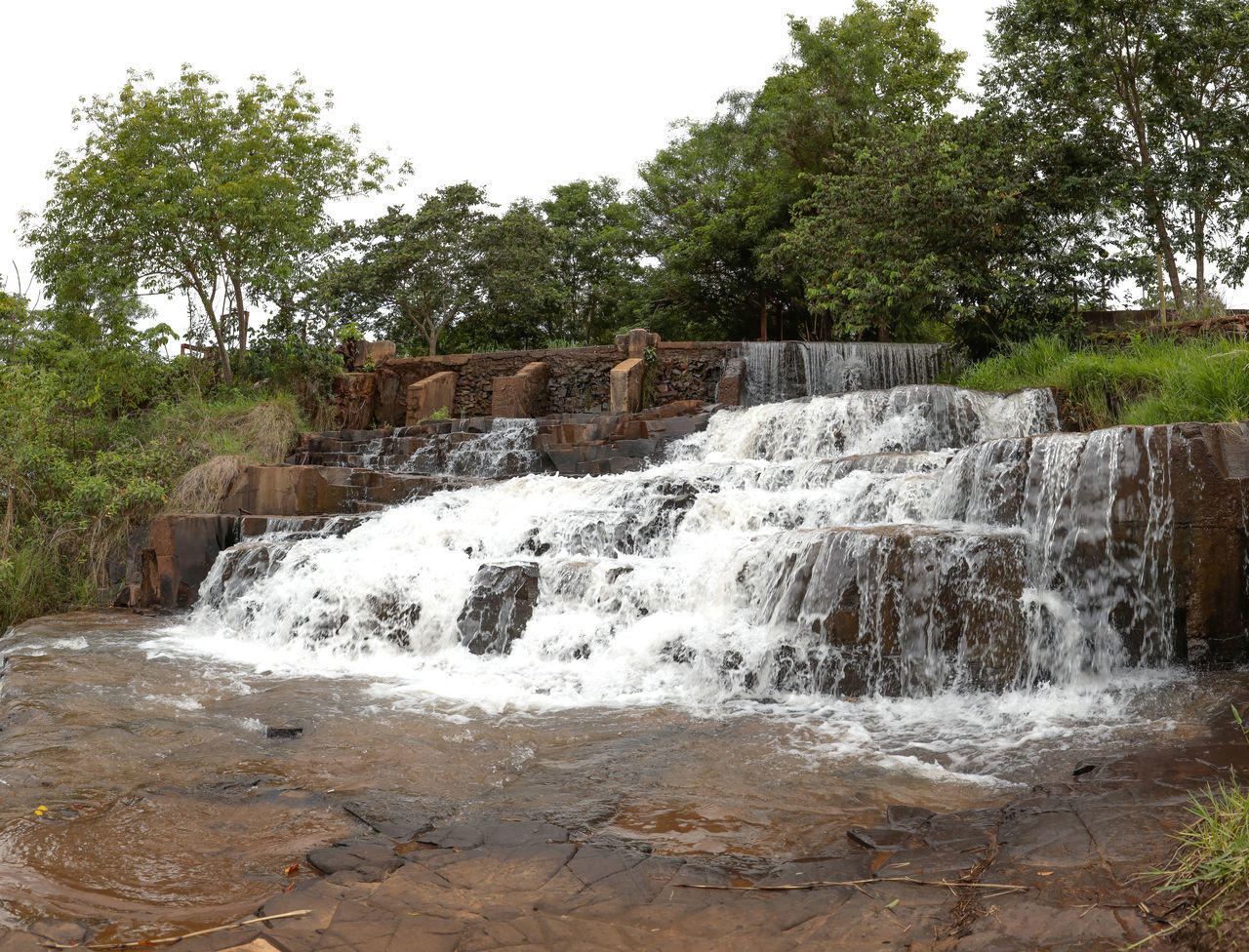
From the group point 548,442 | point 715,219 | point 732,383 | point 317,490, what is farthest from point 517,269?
point 317,490

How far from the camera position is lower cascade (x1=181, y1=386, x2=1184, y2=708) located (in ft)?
18.6

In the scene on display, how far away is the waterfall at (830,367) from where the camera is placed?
1447 cm

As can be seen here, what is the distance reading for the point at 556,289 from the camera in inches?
877

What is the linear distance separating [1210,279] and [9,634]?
16485 mm

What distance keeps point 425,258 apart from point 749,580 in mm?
16456

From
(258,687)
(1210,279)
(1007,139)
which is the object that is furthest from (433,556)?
(1210,279)

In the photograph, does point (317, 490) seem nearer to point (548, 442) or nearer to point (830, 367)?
point (548, 442)

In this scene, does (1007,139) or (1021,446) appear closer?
(1021,446)

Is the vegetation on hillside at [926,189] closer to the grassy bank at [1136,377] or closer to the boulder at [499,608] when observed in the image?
the grassy bank at [1136,377]

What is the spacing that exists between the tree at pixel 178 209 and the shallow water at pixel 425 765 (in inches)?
394

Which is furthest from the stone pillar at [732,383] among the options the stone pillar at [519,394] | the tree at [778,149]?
the tree at [778,149]

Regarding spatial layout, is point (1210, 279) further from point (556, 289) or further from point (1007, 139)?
point (556, 289)

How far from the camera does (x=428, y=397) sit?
1597cm

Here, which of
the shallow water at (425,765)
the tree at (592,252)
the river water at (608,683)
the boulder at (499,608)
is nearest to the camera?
the shallow water at (425,765)
